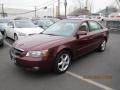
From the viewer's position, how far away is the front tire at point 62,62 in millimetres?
4707

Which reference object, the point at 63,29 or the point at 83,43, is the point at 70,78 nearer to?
the point at 83,43

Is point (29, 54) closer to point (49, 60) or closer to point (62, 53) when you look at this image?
point (49, 60)

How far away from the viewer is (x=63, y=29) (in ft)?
18.9

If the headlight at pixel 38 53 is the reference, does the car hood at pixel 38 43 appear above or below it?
above

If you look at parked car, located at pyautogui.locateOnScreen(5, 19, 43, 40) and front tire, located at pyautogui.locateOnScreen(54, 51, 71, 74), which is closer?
front tire, located at pyautogui.locateOnScreen(54, 51, 71, 74)

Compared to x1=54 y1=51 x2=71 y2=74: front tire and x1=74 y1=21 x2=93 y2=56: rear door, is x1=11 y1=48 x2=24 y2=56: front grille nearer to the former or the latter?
x1=54 y1=51 x2=71 y2=74: front tire

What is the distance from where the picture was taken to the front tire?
15.4ft

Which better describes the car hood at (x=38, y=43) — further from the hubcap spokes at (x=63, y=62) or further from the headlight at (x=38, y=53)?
the hubcap spokes at (x=63, y=62)

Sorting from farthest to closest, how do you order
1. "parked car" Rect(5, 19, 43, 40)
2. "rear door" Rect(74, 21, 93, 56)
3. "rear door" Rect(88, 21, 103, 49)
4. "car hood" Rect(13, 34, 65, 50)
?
"parked car" Rect(5, 19, 43, 40) < "rear door" Rect(88, 21, 103, 49) < "rear door" Rect(74, 21, 93, 56) < "car hood" Rect(13, 34, 65, 50)

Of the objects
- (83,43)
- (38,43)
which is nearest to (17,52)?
(38,43)

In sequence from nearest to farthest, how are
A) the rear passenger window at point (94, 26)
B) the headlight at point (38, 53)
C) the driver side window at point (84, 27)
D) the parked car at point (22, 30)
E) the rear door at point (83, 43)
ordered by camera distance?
the headlight at point (38, 53) → the rear door at point (83, 43) → the driver side window at point (84, 27) → the rear passenger window at point (94, 26) → the parked car at point (22, 30)

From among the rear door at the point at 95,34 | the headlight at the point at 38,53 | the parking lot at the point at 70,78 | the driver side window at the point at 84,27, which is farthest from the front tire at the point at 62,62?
the rear door at the point at 95,34

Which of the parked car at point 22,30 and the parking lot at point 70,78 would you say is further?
the parked car at point 22,30

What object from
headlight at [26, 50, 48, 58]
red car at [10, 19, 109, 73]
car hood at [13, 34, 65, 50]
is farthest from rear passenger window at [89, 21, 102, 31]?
headlight at [26, 50, 48, 58]
